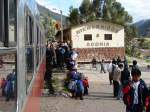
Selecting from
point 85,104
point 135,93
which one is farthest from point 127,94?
point 85,104

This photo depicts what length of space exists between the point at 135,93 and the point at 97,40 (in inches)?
2295

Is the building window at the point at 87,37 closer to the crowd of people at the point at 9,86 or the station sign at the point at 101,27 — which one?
the station sign at the point at 101,27

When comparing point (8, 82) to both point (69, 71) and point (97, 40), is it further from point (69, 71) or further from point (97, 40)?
point (97, 40)

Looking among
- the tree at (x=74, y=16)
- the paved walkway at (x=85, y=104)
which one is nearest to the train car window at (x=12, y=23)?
the paved walkway at (x=85, y=104)

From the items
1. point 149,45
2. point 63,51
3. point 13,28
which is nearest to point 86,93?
point 63,51

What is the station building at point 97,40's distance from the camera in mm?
65188

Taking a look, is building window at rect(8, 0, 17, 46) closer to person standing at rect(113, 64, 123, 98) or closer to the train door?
the train door

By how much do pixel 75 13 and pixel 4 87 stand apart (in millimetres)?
89194

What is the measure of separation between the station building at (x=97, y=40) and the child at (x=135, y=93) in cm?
5332

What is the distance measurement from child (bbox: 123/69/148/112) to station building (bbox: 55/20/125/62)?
53.3m

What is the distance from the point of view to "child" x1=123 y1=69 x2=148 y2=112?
930 cm

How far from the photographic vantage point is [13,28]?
3.91m

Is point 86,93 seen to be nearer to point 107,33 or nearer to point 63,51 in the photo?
point 63,51

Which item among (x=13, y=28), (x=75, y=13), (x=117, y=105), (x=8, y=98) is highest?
(x=75, y=13)
